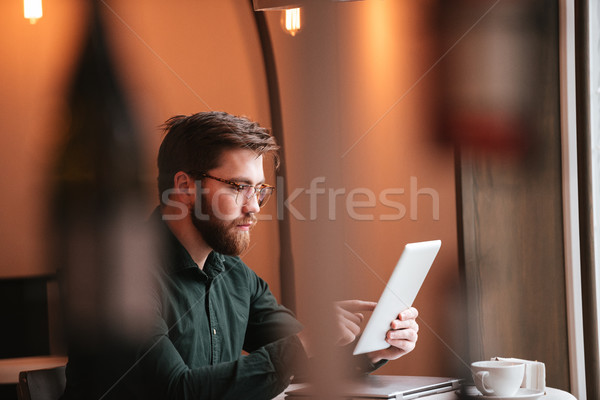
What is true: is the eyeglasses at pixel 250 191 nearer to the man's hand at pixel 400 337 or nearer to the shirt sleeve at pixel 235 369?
the shirt sleeve at pixel 235 369

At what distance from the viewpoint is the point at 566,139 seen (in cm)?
92

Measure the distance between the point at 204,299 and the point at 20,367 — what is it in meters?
0.22

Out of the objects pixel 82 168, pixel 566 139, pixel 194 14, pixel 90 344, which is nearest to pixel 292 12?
pixel 194 14

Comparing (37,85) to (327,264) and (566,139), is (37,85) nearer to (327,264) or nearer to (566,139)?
(327,264)

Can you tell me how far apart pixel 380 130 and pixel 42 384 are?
48 centimetres

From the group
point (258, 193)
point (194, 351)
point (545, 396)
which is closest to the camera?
point (258, 193)

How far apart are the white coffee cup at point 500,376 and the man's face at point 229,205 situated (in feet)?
1.24

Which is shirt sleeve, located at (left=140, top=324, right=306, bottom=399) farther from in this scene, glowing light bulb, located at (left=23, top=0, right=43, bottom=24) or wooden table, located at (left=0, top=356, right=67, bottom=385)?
glowing light bulb, located at (left=23, top=0, right=43, bottom=24)

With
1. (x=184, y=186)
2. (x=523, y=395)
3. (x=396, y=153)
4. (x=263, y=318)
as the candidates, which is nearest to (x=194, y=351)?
(x=263, y=318)

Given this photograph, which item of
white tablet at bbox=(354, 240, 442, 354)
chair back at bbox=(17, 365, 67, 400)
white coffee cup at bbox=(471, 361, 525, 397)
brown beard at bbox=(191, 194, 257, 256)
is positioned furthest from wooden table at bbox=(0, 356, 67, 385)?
white coffee cup at bbox=(471, 361, 525, 397)

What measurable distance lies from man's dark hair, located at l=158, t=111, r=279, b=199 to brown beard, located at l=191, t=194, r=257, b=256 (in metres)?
0.04

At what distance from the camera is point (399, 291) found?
61 cm

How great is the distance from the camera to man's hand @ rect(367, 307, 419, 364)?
620 mm

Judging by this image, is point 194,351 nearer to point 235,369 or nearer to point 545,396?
point 235,369
